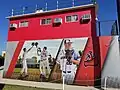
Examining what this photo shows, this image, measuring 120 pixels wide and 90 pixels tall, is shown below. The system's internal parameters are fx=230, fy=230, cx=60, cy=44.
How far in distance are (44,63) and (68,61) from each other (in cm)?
261

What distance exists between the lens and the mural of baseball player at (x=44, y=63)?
2210 cm

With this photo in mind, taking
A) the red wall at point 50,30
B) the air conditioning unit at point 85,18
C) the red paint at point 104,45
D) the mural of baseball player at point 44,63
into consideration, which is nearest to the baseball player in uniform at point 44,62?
the mural of baseball player at point 44,63

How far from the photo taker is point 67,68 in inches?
829

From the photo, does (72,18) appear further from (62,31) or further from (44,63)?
(44,63)

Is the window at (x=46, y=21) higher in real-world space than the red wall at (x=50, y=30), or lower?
higher

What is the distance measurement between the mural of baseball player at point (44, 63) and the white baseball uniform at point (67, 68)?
4.12 feet

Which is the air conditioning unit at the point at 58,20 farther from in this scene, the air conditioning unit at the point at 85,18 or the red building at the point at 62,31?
the air conditioning unit at the point at 85,18

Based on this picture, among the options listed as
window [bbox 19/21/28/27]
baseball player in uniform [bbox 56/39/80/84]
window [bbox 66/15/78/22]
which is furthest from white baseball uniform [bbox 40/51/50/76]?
window [bbox 19/21/28/27]

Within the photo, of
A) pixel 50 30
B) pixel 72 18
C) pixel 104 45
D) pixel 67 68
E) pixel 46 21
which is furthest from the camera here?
pixel 46 21

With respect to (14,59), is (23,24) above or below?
above

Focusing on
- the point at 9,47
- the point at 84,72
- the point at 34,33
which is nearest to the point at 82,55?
the point at 84,72

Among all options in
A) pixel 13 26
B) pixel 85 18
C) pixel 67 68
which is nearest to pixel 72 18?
pixel 85 18

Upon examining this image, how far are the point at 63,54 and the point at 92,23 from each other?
3.92 metres

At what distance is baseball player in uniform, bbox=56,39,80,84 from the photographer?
2062 cm
